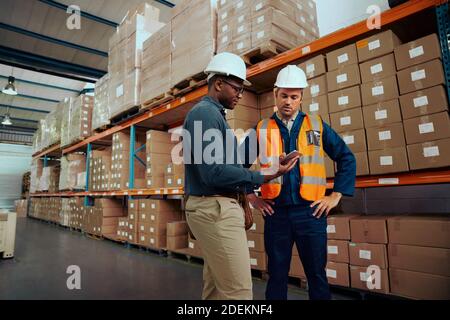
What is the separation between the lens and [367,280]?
7.48 feet

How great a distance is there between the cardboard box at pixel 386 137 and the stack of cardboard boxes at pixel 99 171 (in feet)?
17.7

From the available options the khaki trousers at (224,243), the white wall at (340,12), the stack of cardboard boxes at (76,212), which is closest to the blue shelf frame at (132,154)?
the stack of cardboard boxes at (76,212)

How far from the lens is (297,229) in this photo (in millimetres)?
1625

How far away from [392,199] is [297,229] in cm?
249

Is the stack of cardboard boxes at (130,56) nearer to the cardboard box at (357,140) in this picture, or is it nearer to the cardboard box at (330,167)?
the cardboard box at (330,167)

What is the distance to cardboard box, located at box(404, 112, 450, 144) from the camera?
2.02 metres

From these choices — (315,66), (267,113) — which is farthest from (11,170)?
(315,66)

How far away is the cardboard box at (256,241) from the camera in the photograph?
9.91 feet

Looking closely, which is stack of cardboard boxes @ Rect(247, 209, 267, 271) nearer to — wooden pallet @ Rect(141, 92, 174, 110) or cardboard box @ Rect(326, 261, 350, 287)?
cardboard box @ Rect(326, 261, 350, 287)

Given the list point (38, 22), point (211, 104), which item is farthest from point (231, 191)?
point (38, 22)

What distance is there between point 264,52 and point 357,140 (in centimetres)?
142

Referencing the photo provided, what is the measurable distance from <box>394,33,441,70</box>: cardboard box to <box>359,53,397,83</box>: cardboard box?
0.17ft

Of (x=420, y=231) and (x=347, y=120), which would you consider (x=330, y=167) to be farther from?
(x=420, y=231)

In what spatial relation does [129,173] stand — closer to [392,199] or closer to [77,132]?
[77,132]
